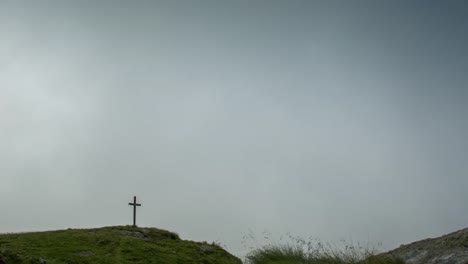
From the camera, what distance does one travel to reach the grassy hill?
64.1 ft

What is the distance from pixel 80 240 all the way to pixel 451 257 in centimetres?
1990

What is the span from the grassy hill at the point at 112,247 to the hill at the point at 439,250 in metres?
14.4

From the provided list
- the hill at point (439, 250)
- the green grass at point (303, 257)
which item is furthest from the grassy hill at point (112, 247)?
the hill at point (439, 250)

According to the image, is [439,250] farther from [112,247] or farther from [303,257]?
[112,247]

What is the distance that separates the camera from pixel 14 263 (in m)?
13.7

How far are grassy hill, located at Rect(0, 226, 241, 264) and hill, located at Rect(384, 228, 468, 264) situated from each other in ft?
47.4

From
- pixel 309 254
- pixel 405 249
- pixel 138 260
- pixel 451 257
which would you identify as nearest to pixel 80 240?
pixel 138 260

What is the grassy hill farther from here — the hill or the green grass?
the hill

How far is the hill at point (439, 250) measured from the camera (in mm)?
7668

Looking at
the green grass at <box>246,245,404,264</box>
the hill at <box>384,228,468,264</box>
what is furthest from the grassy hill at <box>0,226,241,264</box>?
the hill at <box>384,228,468,264</box>

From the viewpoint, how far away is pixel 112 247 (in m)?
21.7

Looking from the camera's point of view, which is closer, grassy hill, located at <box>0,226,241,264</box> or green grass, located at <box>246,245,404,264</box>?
green grass, located at <box>246,245,404,264</box>

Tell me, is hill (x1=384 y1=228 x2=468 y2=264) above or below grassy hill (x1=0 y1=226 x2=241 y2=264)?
below

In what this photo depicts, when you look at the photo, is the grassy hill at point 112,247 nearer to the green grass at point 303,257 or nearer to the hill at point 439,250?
the green grass at point 303,257
